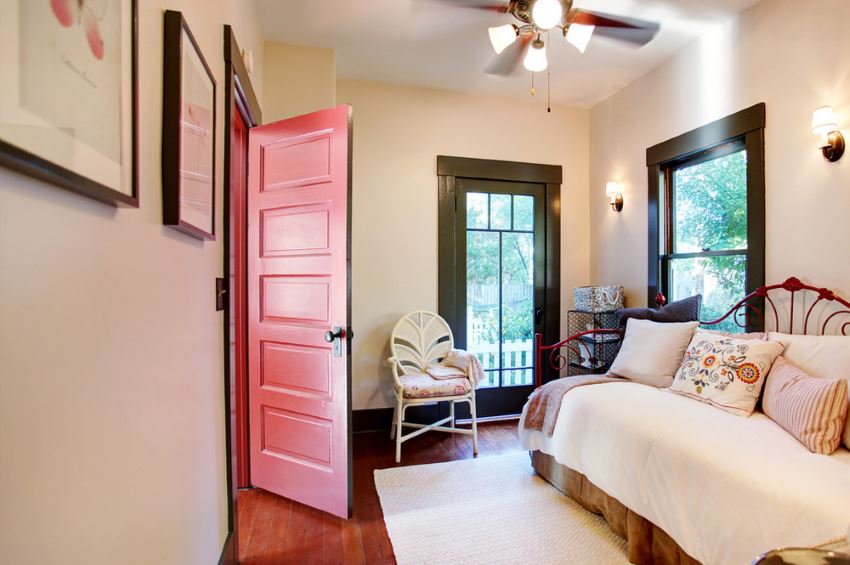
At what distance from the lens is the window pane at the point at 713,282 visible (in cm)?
264

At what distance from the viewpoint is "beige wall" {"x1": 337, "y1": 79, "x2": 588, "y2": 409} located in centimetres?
338

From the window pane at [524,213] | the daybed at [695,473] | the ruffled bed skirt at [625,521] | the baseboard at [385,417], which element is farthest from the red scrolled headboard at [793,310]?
the baseboard at [385,417]

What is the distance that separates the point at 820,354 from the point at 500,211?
2.42 metres

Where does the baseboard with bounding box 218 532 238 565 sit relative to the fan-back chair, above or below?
below

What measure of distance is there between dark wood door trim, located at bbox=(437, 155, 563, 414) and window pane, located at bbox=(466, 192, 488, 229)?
0.13m

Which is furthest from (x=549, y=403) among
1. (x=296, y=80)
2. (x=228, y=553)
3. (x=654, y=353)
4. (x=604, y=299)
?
(x=296, y=80)

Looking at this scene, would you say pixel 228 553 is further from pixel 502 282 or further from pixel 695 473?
pixel 502 282

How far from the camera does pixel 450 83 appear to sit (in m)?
3.47

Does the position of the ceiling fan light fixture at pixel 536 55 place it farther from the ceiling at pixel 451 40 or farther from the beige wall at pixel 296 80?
the beige wall at pixel 296 80

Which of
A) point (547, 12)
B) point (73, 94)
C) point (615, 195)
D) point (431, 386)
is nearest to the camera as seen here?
point (73, 94)

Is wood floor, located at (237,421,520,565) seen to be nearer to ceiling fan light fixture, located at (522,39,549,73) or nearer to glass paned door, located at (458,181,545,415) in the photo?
glass paned door, located at (458,181,545,415)

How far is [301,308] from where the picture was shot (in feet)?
7.32

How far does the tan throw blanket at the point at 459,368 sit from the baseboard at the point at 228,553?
161 centimetres

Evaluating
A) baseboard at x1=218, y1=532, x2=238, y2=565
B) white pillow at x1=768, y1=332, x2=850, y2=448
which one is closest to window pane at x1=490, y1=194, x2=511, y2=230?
white pillow at x1=768, y1=332, x2=850, y2=448
